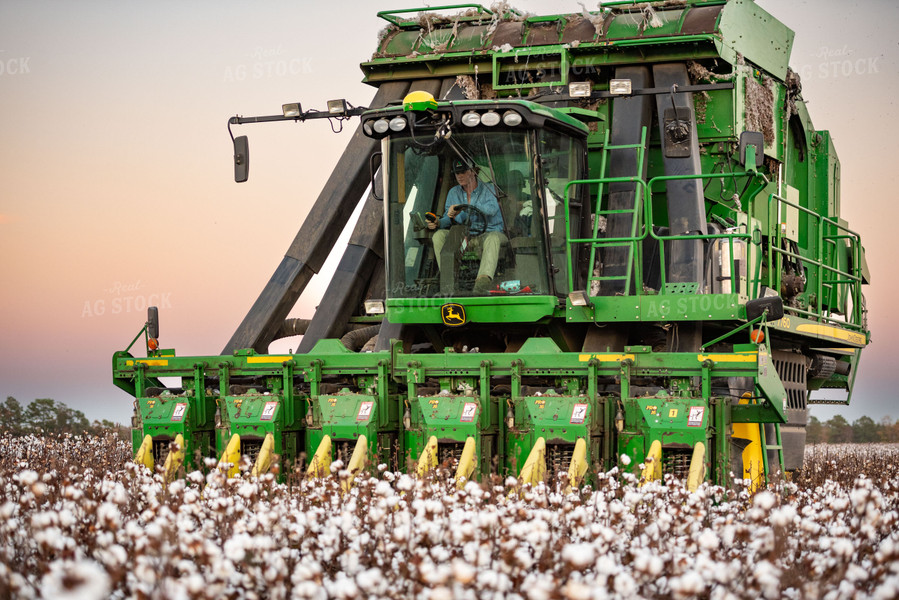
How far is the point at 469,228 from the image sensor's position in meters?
11.2

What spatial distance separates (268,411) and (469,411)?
6.96 feet

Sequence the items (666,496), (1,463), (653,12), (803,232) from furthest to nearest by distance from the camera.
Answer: (803,232), (653,12), (1,463), (666,496)

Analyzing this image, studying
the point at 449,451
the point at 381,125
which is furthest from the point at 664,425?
the point at 381,125

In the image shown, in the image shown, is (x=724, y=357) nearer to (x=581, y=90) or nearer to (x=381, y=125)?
(x=581, y=90)

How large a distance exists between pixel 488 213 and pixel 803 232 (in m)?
5.89

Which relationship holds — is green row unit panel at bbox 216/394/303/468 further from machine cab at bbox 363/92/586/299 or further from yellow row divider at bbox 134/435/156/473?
machine cab at bbox 363/92/586/299

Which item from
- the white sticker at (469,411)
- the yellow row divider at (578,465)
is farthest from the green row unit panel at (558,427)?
the white sticker at (469,411)

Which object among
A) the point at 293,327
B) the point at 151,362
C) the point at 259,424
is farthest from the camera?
the point at 293,327

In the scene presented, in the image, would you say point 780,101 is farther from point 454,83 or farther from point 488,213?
point 488,213

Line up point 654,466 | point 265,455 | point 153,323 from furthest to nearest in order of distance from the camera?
point 153,323 → point 265,455 → point 654,466

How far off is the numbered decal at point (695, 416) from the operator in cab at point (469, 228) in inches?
101

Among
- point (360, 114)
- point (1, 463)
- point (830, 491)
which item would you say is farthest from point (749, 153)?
point (1, 463)

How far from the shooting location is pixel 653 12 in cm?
1295

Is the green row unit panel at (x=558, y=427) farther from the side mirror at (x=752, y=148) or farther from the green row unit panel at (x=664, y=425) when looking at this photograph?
the side mirror at (x=752, y=148)
